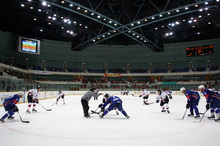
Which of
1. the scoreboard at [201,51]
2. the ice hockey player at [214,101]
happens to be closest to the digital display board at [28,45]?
the scoreboard at [201,51]

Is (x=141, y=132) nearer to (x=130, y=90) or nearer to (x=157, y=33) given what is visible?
(x=130, y=90)

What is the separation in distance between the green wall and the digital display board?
5982 mm

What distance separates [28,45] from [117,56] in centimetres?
2076

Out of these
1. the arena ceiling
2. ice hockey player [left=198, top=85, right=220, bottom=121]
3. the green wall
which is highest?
the arena ceiling

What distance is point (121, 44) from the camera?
42.2 meters

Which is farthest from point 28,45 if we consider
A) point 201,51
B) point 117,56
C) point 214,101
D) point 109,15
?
point 201,51

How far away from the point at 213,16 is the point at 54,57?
31.9m

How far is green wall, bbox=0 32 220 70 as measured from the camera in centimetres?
3878

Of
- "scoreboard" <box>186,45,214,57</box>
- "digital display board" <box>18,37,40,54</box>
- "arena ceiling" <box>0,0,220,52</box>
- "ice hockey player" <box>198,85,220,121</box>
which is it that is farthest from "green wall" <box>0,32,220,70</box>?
"ice hockey player" <box>198,85,220,121</box>

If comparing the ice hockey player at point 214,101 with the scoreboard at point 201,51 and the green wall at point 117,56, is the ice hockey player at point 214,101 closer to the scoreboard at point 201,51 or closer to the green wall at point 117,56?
the scoreboard at point 201,51

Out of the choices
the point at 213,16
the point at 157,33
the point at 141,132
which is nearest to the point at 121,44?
the point at 157,33

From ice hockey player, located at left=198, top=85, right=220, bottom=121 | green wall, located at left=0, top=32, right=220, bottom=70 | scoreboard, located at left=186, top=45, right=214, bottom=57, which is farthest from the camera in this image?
green wall, located at left=0, top=32, right=220, bottom=70

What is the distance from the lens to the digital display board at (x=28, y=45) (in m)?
30.2

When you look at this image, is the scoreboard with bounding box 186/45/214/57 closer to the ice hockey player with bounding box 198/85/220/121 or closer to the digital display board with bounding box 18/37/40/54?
the digital display board with bounding box 18/37/40/54
